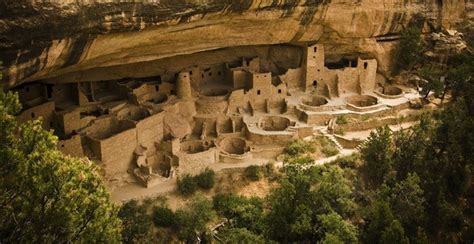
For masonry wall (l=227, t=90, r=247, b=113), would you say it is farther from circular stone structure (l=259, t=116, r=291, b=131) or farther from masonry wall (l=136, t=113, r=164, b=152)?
masonry wall (l=136, t=113, r=164, b=152)

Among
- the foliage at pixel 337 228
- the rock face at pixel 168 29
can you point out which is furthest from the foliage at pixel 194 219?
the rock face at pixel 168 29

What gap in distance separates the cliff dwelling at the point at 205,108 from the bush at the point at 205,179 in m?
0.45

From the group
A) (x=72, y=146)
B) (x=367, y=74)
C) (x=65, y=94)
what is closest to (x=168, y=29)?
(x=72, y=146)

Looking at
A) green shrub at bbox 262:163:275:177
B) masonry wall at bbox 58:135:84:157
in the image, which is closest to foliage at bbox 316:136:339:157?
green shrub at bbox 262:163:275:177

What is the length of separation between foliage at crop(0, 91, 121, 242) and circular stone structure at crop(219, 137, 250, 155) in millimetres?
9548

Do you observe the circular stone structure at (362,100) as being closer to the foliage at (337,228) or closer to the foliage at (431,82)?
the foliage at (431,82)

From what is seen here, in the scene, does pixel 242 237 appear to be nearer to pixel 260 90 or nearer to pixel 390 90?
pixel 260 90

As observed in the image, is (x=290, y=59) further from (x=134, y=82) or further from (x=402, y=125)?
(x=134, y=82)

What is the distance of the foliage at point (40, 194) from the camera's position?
8.77 metres

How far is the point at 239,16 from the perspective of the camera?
1711cm

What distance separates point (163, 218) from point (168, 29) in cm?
556

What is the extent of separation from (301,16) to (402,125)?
6.15 metres

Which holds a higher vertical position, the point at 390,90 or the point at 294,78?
the point at 294,78

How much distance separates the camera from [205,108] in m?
19.7
